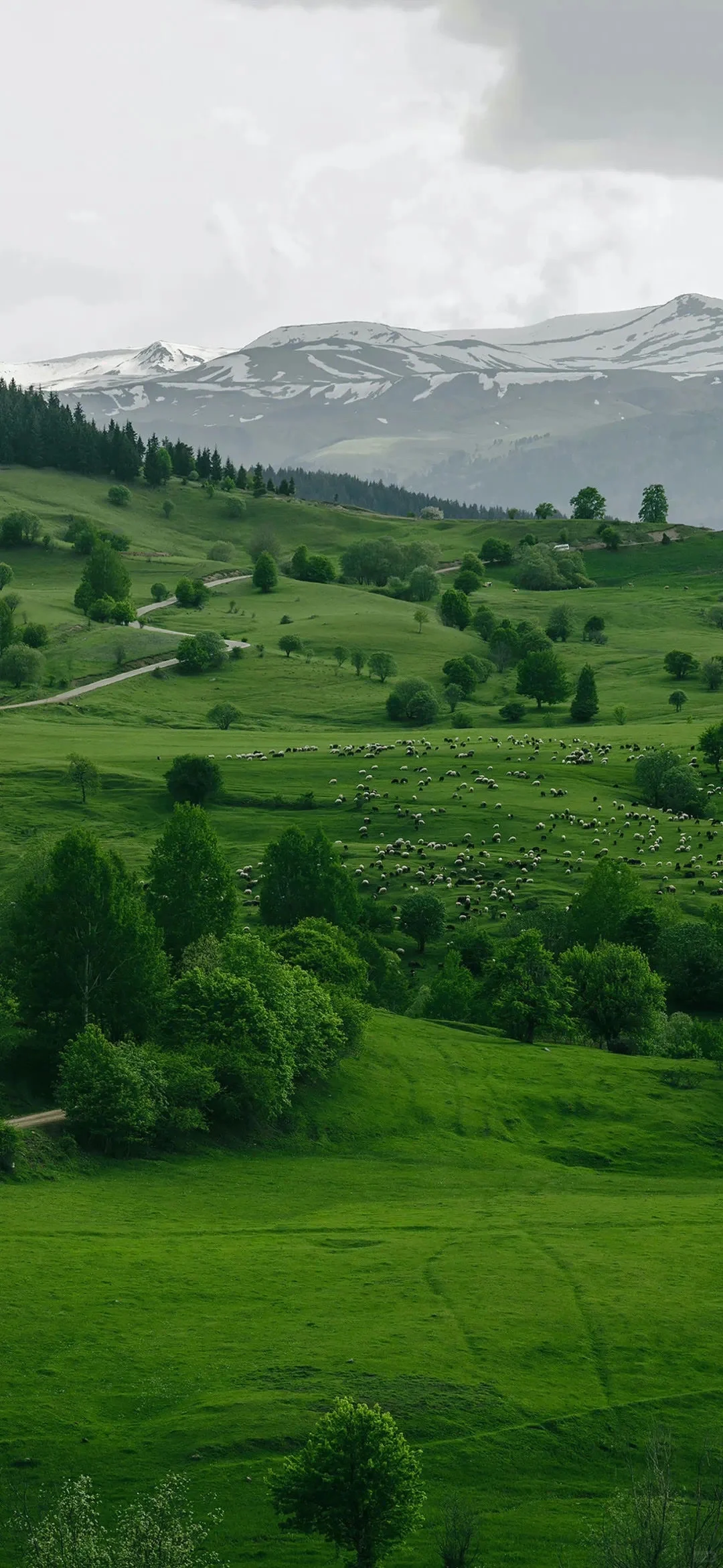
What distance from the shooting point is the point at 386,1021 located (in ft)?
288

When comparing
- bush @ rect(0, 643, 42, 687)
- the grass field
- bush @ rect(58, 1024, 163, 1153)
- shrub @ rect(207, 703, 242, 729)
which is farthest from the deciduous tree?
bush @ rect(0, 643, 42, 687)

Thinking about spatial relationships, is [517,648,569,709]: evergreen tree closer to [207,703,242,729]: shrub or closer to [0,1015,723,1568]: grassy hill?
[207,703,242,729]: shrub

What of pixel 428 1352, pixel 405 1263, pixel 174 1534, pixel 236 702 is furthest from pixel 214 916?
pixel 236 702

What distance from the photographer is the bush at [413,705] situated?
184000 mm

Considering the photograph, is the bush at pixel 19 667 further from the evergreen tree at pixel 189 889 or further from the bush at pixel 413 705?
the evergreen tree at pixel 189 889

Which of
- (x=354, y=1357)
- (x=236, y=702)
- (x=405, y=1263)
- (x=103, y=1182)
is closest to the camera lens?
(x=354, y=1357)

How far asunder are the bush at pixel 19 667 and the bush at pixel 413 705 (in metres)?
45.9

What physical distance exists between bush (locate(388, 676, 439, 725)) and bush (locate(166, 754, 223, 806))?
167ft

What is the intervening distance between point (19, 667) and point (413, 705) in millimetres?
50672

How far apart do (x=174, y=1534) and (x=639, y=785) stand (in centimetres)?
11903

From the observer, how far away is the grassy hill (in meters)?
41.0

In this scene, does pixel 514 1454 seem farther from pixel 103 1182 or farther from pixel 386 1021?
pixel 386 1021

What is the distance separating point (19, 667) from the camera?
187250 mm

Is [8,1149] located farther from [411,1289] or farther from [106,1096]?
[411,1289]
